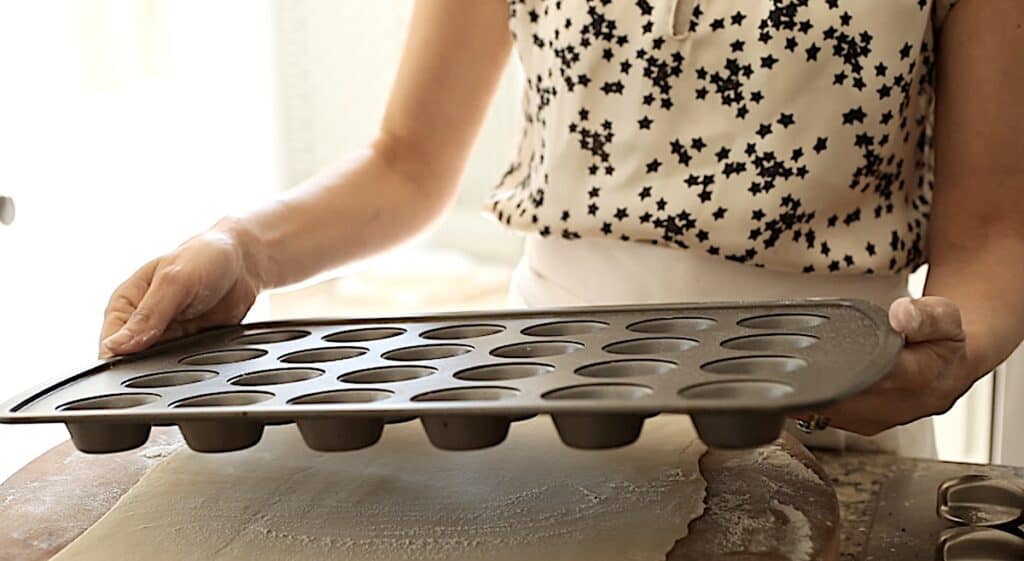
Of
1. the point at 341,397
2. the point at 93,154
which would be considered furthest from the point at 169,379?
the point at 93,154

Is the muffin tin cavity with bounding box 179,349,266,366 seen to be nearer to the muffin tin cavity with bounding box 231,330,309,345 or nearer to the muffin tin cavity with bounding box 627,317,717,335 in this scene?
the muffin tin cavity with bounding box 231,330,309,345

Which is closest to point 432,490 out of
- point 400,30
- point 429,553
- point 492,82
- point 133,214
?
point 429,553

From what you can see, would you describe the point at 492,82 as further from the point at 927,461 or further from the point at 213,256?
the point at 927,461

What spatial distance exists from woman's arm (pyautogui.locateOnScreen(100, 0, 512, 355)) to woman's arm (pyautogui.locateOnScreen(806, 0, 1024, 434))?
1.16 ft

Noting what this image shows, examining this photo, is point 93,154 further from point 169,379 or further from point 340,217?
point 169,379

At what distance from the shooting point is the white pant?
0.89 meters

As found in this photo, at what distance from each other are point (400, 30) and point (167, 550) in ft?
7.29

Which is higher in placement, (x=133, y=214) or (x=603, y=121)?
(x=603, y=121)

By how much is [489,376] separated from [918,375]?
24 cm

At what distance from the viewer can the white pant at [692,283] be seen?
89 centimetres

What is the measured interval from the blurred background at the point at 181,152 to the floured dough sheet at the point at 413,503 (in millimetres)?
278

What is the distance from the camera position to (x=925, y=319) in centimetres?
66

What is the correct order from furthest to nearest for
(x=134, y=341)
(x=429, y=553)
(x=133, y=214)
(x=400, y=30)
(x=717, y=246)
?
(x=400, y=30) → (x=133, y=214) → (x=717, y=246) → (x=134, y=341) → (x=429, y=553)

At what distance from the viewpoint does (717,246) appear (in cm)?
88
